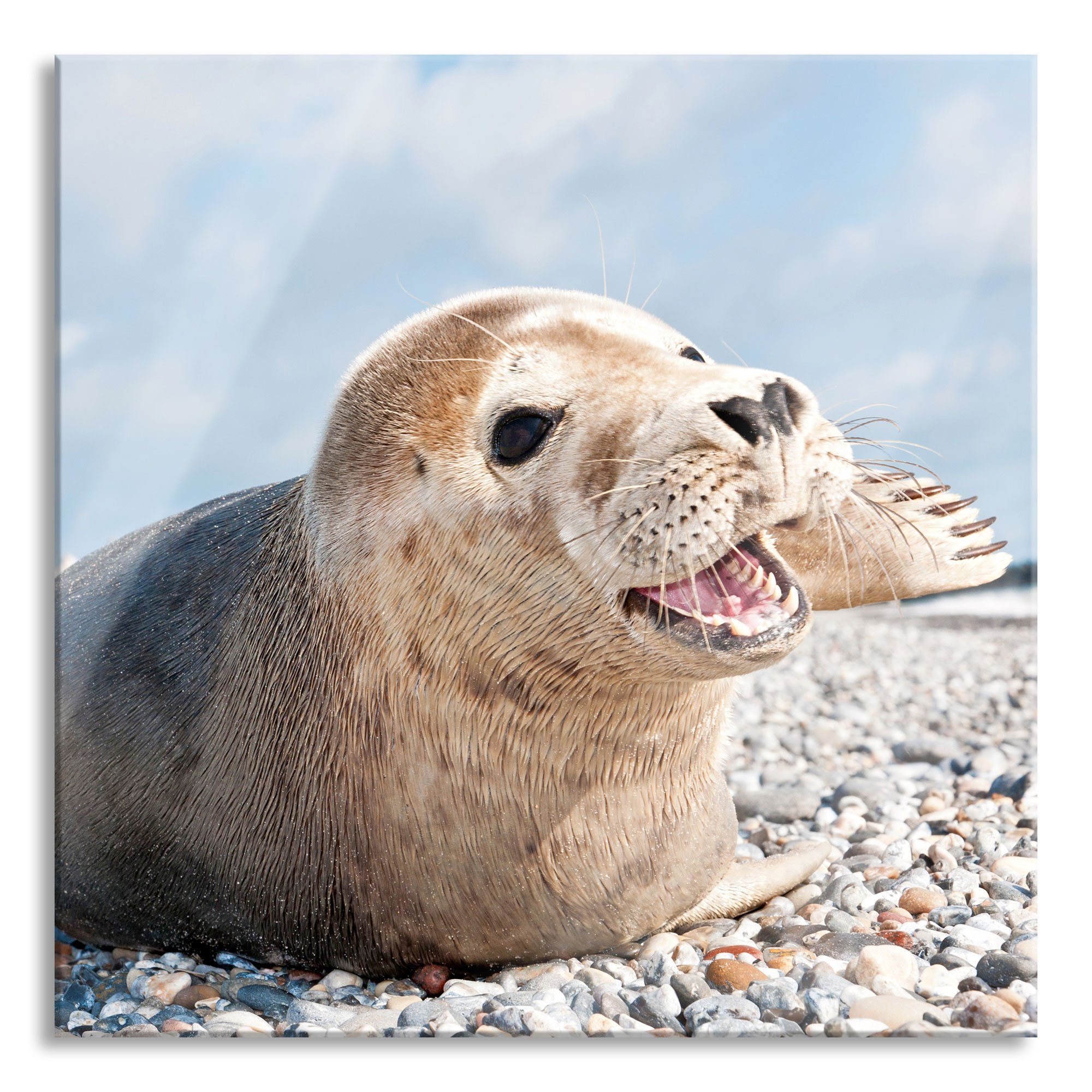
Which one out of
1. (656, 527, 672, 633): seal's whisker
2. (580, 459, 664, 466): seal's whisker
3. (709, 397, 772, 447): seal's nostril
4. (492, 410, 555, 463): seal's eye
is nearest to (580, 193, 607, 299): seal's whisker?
(492, 410, 555, 463): seal's eye

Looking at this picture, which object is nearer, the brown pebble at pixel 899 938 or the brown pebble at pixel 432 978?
the brown pebble at pixel 432 978

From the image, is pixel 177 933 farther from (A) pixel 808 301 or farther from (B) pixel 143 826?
(A) pixel 808 301

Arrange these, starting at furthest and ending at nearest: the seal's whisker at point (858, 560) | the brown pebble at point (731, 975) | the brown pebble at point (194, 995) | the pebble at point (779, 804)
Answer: the pebble at point (779, 804) < the seal's whisker at point (858, 560) < the brown pebble at point (194, 995) < the brown pebble at point (731, 975)

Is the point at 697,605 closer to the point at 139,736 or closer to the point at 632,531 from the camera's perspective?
the point at 632,531

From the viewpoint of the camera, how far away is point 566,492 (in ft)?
7.92

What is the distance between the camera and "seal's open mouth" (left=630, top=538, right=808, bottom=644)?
91.5 inches

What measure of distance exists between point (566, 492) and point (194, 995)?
5.15ft

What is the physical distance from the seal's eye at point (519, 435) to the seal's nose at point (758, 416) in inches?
15.9

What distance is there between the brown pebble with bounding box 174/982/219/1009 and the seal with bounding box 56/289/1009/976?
0.12 metres

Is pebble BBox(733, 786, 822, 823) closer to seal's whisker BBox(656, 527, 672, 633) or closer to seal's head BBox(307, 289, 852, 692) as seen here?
seal's head BBox(307, 289, 852, 692)

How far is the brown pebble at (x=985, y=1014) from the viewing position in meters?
2.68

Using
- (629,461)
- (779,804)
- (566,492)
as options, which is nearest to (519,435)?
(566,492)

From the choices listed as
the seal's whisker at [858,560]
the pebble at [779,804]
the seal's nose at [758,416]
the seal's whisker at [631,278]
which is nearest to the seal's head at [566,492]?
the seal's nose at [758,416]

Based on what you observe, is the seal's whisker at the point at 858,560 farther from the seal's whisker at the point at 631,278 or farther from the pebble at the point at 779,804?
the pebble at the point at 779,804
